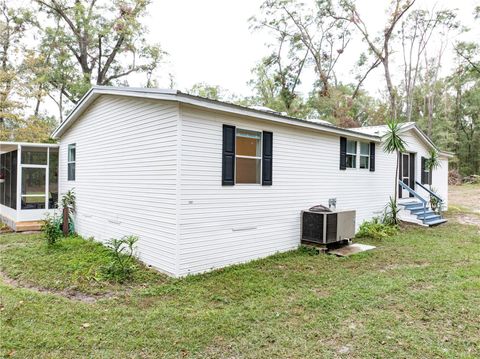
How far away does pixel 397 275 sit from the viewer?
5.50 metres

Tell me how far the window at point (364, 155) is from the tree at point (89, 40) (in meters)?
16.2

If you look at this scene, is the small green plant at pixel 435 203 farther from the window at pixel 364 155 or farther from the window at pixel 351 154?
the window at pixel 351 154

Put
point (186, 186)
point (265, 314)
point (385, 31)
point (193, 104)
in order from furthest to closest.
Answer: point (385, 31)
point (186, 186)
point (193, 104)
point (265, 314)

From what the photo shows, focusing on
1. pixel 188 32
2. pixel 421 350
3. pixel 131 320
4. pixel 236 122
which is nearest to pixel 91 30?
pixel 188 32

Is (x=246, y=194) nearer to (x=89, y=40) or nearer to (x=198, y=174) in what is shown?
(x=198, y=174)

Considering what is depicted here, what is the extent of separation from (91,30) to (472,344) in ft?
72.3

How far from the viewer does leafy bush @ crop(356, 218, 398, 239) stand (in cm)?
889

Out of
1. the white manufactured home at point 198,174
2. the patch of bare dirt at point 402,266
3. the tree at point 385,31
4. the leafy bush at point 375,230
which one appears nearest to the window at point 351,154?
the white manufactured home at point 198,174

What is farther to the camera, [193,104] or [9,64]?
[9,64]

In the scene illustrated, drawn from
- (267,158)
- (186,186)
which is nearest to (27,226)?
(186,186)

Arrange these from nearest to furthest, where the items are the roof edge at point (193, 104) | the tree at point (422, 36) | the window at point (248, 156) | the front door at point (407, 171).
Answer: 1. the roof edge at point (193, 104)
2. the window at point (248, 156)
3. the front door at point (407, 171)
4. the tree at point (422, 36)

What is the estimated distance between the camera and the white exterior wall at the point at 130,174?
17.9 feet

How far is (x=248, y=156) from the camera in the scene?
6445 millimetres

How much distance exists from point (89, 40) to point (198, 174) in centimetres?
1843
